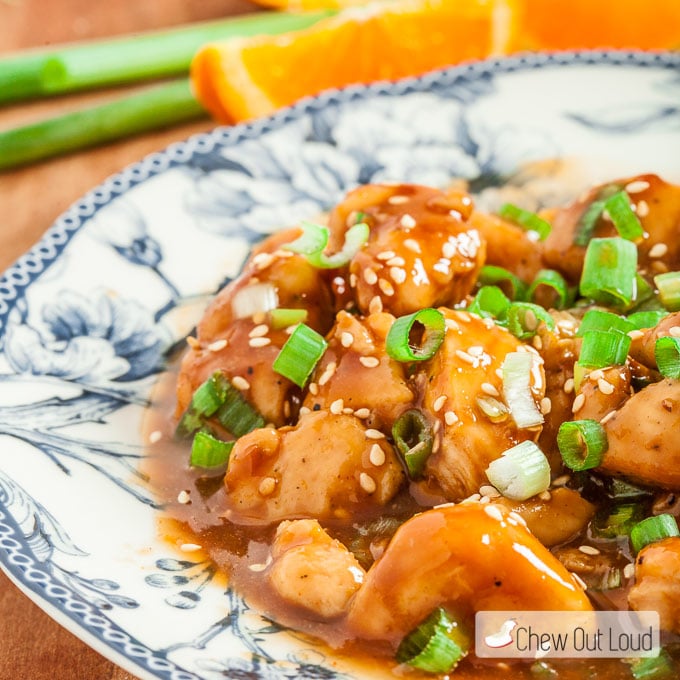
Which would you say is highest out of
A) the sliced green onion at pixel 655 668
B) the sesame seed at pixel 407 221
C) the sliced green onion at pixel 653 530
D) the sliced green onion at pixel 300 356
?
the sesame seed at pixel 407 221

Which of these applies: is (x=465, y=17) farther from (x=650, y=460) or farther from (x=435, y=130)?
(x=650, y=460)

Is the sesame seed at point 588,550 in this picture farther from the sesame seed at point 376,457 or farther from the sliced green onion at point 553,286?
the sliced green onion at point 553,286

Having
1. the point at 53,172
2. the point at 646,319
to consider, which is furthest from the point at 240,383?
A: the point at 53,172

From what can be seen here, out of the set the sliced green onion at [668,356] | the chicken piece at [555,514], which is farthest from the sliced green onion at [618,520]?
the sliced green onion at [668,356]

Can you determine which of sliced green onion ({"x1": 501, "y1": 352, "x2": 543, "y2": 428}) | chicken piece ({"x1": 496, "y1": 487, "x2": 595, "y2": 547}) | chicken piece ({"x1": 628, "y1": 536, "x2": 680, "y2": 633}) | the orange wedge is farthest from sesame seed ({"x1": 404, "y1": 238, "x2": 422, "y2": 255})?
the orange wedge

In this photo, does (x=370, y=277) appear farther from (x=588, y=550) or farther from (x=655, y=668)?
(x=655, y=668)

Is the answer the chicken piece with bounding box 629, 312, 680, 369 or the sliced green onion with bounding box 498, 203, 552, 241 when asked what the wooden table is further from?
the sliced green onion with bounding box 498, 203, 552, 241
